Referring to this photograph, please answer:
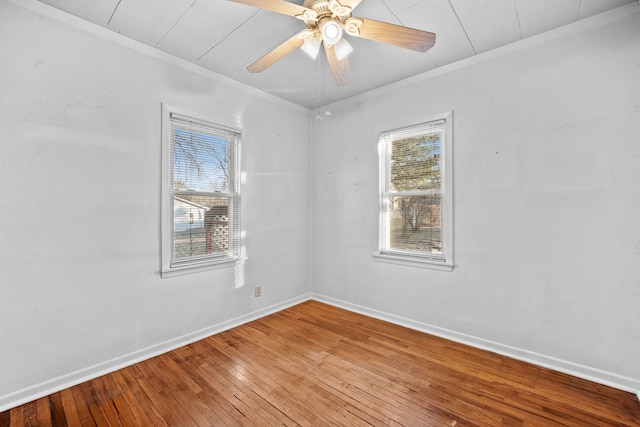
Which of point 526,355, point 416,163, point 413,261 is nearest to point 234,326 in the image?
point 413,261

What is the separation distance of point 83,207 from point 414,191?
293 centimetres

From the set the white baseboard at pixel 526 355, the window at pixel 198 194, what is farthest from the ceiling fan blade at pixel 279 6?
the white baseboard at pixel 526 355

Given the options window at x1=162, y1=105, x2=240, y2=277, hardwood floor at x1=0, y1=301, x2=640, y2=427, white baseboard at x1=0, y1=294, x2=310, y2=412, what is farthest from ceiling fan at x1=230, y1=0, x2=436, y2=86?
white baseboard at x1=0, y1=294, x2=310, y2=412

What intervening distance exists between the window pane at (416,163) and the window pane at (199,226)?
1918mm

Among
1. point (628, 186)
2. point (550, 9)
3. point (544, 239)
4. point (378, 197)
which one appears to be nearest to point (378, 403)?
point (544, 239)

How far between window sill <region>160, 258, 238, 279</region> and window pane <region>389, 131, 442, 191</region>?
1984 millimetres

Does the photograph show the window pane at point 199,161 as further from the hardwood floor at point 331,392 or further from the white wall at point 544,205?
the white wall at point 544,205

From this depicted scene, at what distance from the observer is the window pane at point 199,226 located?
2678 mm

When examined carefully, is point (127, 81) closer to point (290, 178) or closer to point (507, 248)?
point (290, 178)

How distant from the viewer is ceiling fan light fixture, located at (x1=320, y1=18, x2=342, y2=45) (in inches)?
63.6

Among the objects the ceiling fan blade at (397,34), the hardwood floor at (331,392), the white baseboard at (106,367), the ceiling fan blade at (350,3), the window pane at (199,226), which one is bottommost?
the hardwood floor at (331,392)

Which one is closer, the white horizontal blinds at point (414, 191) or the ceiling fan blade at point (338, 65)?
the ceiling fan blade at point (338, 65)

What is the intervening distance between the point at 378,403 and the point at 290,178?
2.65m

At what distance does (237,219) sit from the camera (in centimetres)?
316
